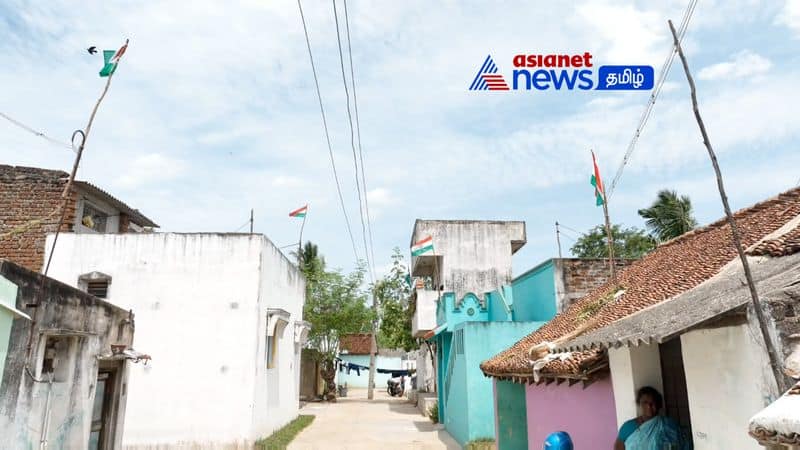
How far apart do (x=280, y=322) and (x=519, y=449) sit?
753 cm

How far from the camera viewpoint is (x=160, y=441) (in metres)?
12.5

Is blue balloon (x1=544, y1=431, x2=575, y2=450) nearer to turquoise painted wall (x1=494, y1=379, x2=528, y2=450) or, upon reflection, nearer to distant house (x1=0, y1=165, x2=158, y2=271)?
turquoise painted wall (x1=494, y1=379, x2=528, y2=450)

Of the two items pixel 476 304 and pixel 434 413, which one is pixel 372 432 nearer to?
pixel 434 413

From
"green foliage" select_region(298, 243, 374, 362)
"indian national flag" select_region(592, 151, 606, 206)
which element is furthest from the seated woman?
"green foliage" select_region(298, 243, 374, 362)

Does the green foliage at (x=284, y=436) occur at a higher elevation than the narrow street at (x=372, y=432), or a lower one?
higher

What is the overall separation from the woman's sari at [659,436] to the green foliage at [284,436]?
390 inches

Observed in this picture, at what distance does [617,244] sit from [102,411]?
3100 cm

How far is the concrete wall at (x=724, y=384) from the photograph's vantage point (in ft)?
10.6

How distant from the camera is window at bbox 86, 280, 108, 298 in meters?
13.7

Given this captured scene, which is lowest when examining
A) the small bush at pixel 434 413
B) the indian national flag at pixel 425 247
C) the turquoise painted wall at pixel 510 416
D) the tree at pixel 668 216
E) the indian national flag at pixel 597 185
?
the small bush at pixel 434 413

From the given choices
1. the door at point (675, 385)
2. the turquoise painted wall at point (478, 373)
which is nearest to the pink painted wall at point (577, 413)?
the door at point (675, 385)

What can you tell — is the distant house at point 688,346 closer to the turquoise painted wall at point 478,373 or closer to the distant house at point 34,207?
the turquoise painted wall at point 478,373

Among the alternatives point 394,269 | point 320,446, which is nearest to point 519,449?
point 320,446

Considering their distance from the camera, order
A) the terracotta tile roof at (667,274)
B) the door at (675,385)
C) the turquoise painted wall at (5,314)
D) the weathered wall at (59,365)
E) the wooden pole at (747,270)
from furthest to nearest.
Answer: the terracotta tile roof at (667,274) < the weathered wall at (59,365) < the turquoise painted wall at (5,314) < the door at (675,385) < the wooden pole at (747,270)
